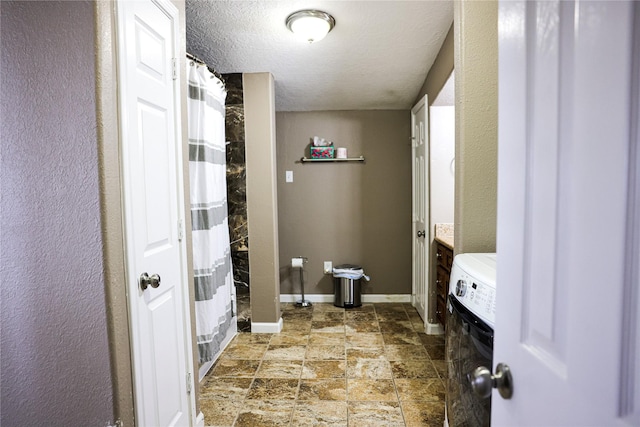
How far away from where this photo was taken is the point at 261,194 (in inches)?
Answer: 116

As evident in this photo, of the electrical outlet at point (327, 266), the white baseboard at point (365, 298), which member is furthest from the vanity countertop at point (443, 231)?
the electrical outlet at point (327, 266)

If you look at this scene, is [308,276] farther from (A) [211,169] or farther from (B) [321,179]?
(A) [211,169]

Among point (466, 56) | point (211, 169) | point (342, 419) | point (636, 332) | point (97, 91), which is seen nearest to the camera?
point (636, 332)

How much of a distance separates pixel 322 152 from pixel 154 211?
2.64m

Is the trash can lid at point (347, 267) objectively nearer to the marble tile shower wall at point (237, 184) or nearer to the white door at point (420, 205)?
the white door at point (420, 205)

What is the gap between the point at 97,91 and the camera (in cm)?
104

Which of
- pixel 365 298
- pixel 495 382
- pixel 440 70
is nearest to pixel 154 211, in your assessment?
pixel 495 382

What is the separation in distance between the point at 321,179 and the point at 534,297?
340 centimetres

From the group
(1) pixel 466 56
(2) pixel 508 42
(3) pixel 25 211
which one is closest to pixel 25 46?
(3) pixel 25 211

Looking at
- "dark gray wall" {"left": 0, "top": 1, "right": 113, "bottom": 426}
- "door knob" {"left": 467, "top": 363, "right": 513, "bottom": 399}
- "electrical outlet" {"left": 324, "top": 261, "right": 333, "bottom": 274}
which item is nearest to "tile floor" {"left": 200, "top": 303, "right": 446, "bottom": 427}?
"electrical outlet" {"left": 324, "top": 261, "right": 333, "bottom": 274}

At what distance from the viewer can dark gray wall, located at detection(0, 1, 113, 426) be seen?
1.04 metres

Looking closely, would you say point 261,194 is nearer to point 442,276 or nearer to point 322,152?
point 322,152

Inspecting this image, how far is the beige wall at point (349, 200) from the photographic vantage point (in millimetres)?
3885

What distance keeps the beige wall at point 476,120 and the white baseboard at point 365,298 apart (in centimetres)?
251
